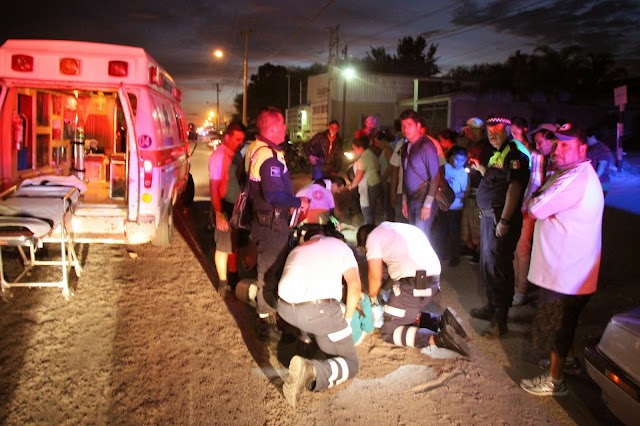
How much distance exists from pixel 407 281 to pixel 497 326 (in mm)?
1167

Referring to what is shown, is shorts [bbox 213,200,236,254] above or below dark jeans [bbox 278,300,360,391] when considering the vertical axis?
above

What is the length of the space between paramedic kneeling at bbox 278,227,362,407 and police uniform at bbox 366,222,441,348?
1.77ft

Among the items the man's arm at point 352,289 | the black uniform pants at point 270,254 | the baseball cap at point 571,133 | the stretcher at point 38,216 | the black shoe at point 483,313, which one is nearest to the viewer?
the baseball cap at point 571,133

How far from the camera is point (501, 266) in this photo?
16.3 ft

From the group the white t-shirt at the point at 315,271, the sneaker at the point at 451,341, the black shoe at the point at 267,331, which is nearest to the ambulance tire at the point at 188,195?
the black shoe at the point at 267,331

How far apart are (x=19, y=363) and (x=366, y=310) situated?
2.86 m

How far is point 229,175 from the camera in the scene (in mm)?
6379

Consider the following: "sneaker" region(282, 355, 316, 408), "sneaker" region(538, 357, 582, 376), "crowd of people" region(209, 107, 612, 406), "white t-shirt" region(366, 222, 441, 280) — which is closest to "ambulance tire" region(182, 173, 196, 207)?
"crowd of people" region(209, 107, 612, 406)

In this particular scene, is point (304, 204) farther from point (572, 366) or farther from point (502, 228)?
point (572, 366)

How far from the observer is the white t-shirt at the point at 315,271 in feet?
12.8

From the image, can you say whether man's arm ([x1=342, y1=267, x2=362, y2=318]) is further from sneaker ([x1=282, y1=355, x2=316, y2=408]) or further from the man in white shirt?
the man in white shirt

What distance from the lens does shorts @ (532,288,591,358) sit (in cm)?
385

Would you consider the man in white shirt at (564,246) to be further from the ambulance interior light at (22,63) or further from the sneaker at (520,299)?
the ambulance interior light at (22,63)

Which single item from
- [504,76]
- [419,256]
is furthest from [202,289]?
[504,76]
